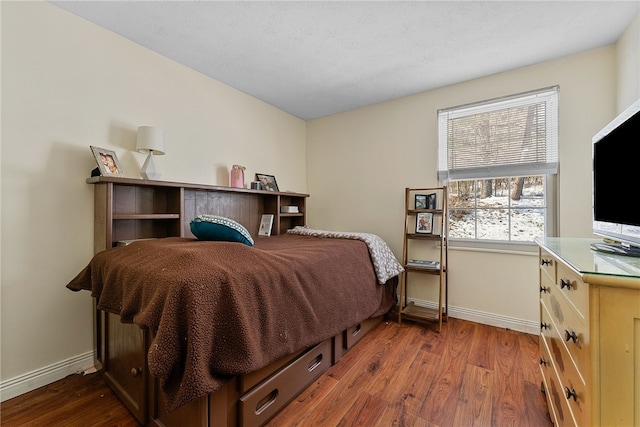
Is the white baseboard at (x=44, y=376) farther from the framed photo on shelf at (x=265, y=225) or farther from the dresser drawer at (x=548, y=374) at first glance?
the dresser drawer at (x=548, y=374)

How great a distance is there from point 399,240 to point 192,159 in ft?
7.31

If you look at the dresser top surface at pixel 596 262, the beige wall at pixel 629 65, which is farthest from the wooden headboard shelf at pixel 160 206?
the beige wall at pixel 629 65

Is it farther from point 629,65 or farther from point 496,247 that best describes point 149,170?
point 629,65

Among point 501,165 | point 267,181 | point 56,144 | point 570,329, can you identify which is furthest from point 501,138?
point 56,144

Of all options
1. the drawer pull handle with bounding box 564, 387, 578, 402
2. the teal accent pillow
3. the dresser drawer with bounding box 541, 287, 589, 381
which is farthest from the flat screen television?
the teal accent pillow

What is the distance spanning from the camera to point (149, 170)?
1936mm

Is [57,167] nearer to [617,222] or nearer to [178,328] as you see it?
[178,328]

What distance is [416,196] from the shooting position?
2.73 metres

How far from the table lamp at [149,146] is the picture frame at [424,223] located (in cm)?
237

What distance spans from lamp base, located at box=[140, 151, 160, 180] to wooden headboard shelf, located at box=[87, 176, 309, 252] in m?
0.08

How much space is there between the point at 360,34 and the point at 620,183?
1.70 m

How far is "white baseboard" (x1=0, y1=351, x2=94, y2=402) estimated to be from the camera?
1.47 metres

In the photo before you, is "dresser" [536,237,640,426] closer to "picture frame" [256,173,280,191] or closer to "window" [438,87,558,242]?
"window" [438,87,558,242]

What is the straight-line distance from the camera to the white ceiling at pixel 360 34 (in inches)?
64.4
